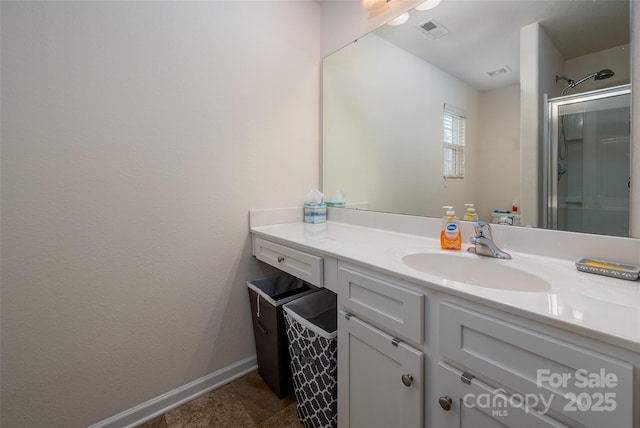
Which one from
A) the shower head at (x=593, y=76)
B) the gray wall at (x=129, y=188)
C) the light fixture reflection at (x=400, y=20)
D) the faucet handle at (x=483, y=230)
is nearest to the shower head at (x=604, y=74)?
the shower head at (x=593, y=76)

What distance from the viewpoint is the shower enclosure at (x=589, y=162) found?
882mm

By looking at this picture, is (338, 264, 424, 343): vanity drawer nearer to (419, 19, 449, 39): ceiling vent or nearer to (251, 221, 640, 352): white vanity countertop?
(251, 221, 640, 352): white vanity countertop

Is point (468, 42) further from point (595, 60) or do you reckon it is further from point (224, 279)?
point (224, 279)

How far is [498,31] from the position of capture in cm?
115

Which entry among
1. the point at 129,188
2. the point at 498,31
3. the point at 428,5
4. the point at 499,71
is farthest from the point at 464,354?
the point at 428,5

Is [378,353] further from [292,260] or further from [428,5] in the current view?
[428,5]

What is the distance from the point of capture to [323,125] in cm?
190

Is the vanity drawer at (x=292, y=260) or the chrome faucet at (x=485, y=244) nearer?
the chrome faucet at (x=485, y=244)

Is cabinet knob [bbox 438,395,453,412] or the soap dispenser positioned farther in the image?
the soap dispenser

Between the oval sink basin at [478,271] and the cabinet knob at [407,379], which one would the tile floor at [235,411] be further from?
the oval sink basin at [478,271]

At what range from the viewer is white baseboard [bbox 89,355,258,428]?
1.26 metres

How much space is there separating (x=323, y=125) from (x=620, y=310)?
1.64m

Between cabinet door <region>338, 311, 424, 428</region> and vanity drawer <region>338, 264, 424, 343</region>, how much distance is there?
4 cm

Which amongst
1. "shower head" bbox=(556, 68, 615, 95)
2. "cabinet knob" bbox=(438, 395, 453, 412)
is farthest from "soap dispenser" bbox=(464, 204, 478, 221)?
"cabinet knob" bbox=(438, 395, 453, 412)
